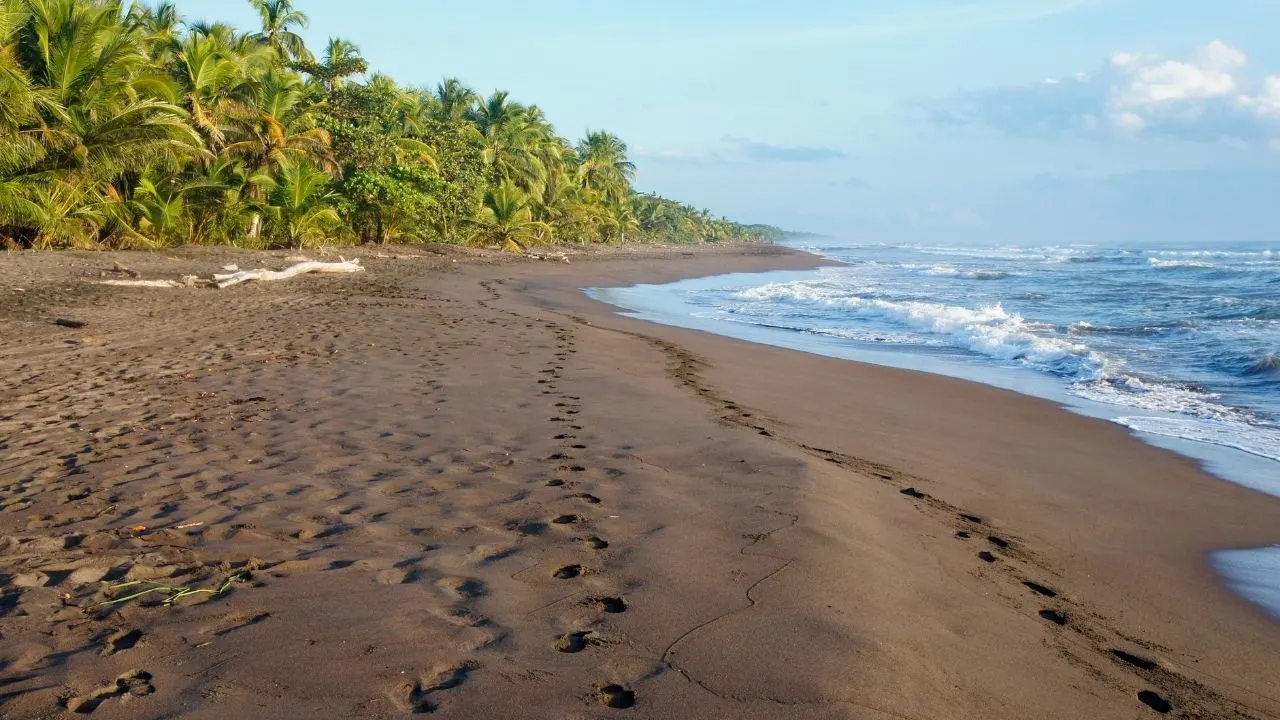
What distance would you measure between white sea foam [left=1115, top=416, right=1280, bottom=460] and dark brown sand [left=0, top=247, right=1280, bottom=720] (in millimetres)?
667

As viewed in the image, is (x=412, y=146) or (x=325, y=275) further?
(x=412, y=146)

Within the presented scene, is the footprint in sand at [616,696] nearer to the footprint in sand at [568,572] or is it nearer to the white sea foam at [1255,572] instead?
the footprint in sand at [568,572]

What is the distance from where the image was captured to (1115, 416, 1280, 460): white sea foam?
24.7 ft

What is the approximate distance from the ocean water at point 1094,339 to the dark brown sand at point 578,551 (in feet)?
3.25

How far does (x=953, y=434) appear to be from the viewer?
24.5 feet

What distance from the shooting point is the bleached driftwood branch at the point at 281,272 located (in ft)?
49.8

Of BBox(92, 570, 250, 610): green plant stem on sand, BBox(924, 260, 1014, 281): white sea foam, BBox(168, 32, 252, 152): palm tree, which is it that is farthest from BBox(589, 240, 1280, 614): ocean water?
BBox(168, 32, 252, 152): palm tree

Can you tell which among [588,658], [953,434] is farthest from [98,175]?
[588,658]

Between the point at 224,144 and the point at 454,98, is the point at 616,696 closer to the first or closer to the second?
the point at 224,144

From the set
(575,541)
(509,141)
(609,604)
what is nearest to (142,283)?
(575,541)

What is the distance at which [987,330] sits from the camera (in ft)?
50.7

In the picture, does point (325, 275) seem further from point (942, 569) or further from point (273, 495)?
point (942, 569)

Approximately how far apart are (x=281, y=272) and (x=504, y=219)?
1818 centimetres

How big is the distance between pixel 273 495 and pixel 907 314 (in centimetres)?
1607
